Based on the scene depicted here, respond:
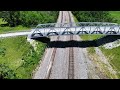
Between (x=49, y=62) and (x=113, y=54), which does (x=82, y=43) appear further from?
(x=49, y=62)

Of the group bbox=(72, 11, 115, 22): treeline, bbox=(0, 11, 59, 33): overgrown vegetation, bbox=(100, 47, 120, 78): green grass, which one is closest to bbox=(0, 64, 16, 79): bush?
bbox=(100, 47, 120, 78): green grass

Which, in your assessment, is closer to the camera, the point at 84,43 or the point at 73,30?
the point at 73,30

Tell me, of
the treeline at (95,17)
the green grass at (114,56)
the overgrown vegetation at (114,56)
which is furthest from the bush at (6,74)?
the treeline at (95,17)

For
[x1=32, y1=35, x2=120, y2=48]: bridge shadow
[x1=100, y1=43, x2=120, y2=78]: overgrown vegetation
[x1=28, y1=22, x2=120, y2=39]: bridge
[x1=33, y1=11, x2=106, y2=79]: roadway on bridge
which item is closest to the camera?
[x1=33, y1=11, x2=106, y2=79]: roadway on bridge

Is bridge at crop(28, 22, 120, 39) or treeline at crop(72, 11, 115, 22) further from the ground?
bridge at crop(28, 22, 120, 39)

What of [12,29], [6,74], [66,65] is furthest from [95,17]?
[6,74]

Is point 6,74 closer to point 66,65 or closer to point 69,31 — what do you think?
point 66,65

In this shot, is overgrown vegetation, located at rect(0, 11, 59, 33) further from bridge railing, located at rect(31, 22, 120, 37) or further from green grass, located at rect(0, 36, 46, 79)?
bridge railing, located at rect(31, 22, 120, 37)
